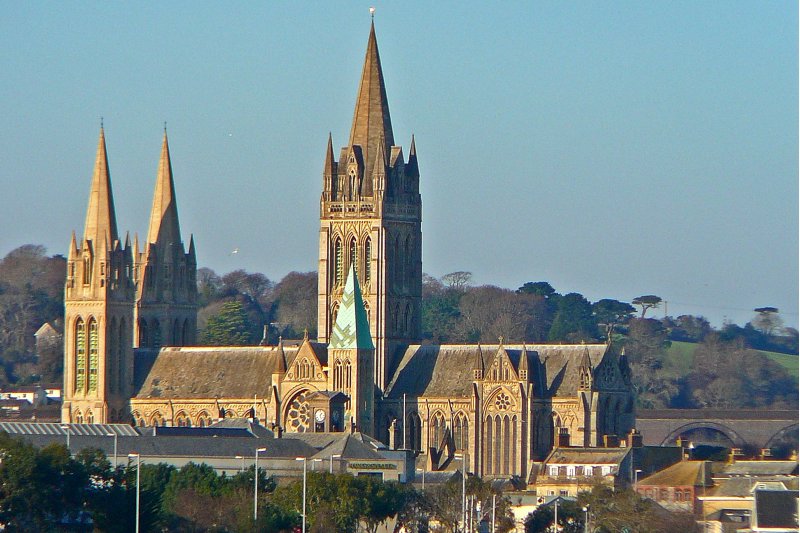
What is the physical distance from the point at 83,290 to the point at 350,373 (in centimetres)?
1630

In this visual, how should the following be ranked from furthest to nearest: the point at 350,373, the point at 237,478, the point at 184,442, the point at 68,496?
the point at 350,373 → the point at 184,442 → the point at 237,478 → the point at 68,496

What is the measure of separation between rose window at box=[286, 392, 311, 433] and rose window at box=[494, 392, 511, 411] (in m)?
8.91

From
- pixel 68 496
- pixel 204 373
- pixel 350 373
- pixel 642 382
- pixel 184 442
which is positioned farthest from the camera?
pixel 642 382

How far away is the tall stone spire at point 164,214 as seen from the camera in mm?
150375

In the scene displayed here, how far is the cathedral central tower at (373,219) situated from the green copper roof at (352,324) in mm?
3280

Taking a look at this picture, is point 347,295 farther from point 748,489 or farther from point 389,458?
point 748,489

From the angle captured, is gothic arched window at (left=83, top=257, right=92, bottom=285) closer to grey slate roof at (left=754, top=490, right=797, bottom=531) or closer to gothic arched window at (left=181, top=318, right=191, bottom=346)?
gothic arched window at (left=181, top=318, right=191, bottom=346)

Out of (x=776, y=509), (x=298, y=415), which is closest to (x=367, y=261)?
(x=298, y=415)

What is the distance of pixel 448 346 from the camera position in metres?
140

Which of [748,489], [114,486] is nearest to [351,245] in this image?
[748,489]

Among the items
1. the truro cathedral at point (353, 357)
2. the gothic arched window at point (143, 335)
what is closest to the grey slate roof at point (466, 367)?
the truro cathedral at point (353, 357)

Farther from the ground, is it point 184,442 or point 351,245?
point 351,245

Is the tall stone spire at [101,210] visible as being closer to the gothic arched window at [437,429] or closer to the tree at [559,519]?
the gothic arched window at [437,429]

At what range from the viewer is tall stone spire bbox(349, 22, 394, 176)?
14212 centimetres
